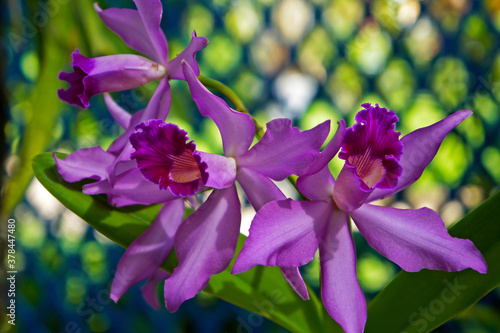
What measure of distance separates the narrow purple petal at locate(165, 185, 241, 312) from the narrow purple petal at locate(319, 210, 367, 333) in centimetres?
8

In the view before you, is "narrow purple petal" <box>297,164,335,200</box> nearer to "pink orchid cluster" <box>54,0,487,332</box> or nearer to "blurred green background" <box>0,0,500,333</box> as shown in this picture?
"pink orchid cluster" <box>54,0,487,332</box>

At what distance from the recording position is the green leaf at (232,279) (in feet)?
1.48

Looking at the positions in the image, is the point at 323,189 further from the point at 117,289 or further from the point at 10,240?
the point at 10,240

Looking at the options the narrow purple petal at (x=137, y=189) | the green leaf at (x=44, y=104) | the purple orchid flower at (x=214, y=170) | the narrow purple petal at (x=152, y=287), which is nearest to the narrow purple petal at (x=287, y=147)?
the purple orchid flower at (x=214, y=170)

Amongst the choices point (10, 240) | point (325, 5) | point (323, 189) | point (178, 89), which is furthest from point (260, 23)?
point (323, 189)

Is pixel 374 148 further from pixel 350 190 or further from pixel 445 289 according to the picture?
pixel 445 289

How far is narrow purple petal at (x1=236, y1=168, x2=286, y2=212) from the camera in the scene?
0.38 meters

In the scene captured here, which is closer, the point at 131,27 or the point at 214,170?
the point at 214,170

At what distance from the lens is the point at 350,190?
14.1 inches

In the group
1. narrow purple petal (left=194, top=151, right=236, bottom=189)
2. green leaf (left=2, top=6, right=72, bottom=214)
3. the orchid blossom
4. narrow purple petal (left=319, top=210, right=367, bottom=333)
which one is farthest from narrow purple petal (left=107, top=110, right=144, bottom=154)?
green leaf (left=2, top=6, right=72, bottom=214)

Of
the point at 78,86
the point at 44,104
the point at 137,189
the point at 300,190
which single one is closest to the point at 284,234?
the point at 300,190

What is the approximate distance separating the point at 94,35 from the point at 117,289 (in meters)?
0.73

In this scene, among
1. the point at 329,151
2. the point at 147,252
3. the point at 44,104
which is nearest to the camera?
the point at 329,151

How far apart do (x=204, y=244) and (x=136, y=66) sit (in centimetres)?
19
